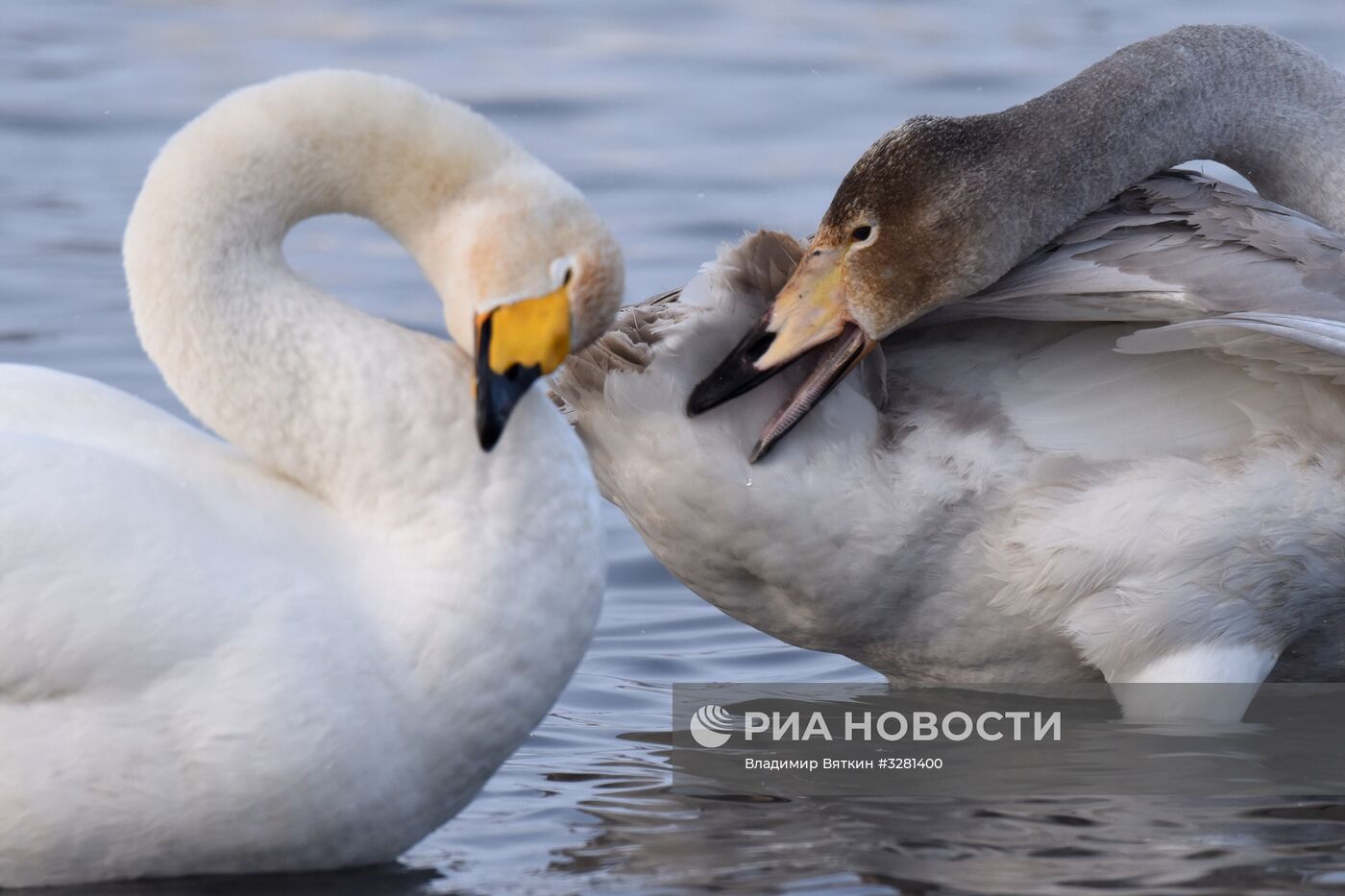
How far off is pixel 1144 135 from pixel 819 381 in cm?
104

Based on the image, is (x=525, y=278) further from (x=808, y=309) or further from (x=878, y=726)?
(x=878, y=726)

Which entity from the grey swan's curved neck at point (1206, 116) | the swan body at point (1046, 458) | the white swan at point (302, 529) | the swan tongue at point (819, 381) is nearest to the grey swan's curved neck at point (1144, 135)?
the grey swan's curved neck at point (1206, 116)

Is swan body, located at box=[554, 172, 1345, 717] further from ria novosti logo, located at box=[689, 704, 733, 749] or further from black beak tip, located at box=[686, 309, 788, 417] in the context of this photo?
ria novosti logo, located at box=[689, 704, 733, 749]

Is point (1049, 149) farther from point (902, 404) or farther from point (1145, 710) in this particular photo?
point (1145, 710)

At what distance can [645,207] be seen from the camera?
9609mm

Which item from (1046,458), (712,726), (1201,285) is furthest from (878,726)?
(1201,285)

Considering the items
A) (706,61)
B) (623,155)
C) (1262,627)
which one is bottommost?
(1262,627)

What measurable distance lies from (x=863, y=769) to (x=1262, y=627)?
0.88 m

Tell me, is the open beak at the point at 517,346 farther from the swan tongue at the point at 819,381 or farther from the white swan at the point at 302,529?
the swan tongue at the point at 819,381

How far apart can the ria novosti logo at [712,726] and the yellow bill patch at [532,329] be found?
5.37 feet

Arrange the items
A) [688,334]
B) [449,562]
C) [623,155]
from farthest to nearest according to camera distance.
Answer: [623,155]
[688,334]
[449,562]

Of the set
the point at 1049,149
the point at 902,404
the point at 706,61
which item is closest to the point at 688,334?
the point at 902,404

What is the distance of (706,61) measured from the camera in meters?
11.9

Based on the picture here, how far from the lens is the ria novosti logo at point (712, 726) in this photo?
5.14m
